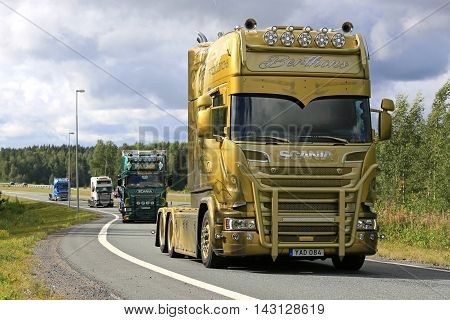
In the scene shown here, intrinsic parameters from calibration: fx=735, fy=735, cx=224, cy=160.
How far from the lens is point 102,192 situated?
247 ft

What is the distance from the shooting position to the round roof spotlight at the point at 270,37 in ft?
43.6

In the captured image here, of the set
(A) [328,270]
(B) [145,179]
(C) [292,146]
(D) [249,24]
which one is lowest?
(A) [328,270]

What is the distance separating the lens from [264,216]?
497 inches

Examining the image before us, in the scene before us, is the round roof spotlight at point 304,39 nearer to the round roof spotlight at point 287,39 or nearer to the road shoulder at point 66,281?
the round roof spotlight at point 287,39

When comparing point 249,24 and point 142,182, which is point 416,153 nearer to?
point 142,182

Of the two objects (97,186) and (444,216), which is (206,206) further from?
(97,186)

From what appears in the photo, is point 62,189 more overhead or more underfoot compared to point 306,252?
more underfoot

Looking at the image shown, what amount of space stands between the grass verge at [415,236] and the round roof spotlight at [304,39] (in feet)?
18.0

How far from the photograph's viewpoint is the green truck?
4103cm

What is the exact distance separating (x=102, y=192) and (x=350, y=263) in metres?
63.2

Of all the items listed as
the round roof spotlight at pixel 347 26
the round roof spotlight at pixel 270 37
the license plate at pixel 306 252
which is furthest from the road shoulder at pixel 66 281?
the round roof spotlight at pixel 347 26

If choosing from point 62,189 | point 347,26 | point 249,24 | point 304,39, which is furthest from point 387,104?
point 62,189

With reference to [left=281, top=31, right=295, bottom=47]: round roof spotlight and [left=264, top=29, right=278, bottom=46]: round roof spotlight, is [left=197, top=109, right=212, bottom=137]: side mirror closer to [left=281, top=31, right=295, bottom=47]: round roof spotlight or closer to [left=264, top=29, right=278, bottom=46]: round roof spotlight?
[left=264, top=29, right=278, bottom=46]: round roof spotlight

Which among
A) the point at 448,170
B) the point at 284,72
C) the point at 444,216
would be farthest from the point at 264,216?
the point at 448,170
